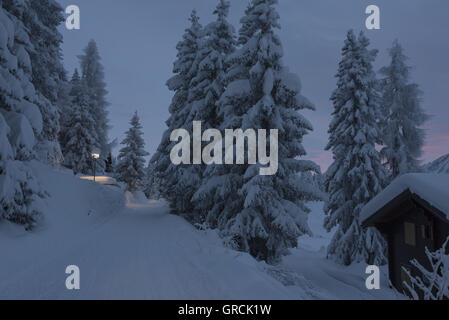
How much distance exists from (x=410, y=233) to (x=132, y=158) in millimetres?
37809

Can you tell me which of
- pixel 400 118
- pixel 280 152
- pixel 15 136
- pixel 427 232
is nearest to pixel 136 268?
pixel 15 136

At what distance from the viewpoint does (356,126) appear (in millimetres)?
17594

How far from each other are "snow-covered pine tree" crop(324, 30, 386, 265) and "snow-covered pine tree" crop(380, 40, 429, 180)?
4.63ft

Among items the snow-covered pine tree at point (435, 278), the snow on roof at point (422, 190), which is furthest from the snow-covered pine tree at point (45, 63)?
the snow on roof at point (422, 190)

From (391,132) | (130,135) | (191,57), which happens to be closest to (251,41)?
(191,57)

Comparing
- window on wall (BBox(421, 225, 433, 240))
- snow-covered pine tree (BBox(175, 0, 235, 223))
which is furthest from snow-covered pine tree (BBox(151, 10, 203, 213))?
window on wall (BBox(421, 225, 433, 240))

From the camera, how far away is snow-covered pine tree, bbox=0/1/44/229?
29.5ft

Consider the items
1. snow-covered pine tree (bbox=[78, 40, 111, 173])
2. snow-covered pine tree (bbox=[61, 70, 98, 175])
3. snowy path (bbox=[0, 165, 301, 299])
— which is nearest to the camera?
snowy path (bbox=[0, 165, 301, 299])

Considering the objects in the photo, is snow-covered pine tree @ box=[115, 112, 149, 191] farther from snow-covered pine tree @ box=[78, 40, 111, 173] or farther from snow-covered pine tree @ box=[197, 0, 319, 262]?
snow-covered pine tree @ box=[197, 0, 319, 262]

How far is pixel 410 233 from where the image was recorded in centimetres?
1138

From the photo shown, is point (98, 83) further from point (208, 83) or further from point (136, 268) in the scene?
point (136, 268)

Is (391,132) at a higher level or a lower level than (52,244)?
higher

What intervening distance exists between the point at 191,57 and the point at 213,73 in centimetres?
337
